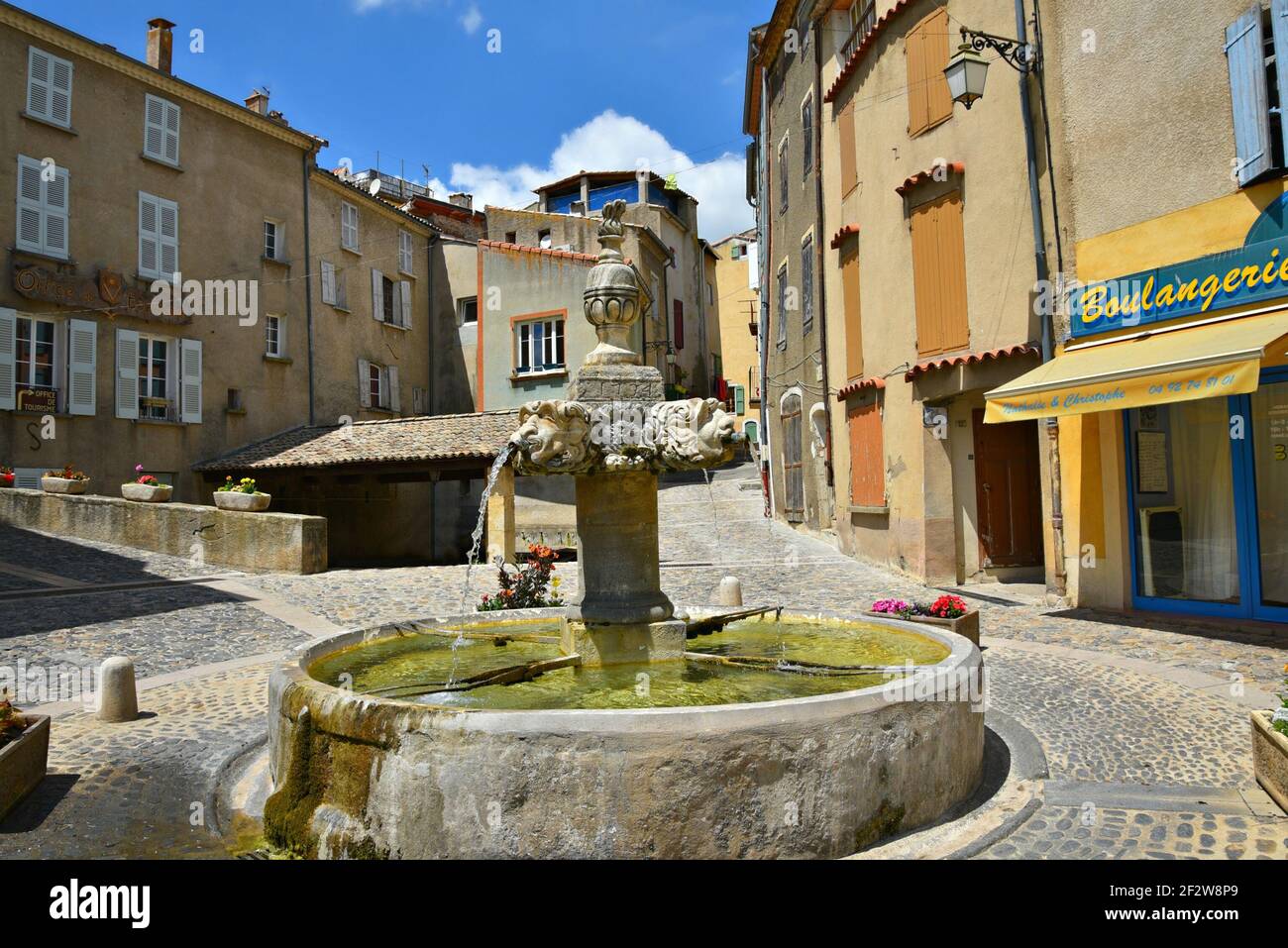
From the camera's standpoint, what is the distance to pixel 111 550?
621 inches

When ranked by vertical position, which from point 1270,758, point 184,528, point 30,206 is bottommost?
point 1270,758

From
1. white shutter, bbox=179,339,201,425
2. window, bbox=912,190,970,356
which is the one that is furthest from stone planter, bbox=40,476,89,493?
window, bbox=912,190,970,356

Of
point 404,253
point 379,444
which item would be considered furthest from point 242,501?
point 404,253

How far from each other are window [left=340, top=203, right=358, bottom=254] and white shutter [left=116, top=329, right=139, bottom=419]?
772 cm

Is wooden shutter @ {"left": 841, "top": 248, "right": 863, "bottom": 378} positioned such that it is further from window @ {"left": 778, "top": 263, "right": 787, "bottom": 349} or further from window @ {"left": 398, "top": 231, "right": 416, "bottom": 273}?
window @ {"left": 398, "top": 231, "right": 416, "bottom": 273}

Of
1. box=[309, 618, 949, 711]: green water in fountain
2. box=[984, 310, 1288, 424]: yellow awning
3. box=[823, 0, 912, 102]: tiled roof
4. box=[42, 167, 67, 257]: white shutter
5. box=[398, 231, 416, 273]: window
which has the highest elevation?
box=[398, 231, 416, 273]: window

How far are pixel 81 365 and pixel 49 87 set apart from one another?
5.68 m

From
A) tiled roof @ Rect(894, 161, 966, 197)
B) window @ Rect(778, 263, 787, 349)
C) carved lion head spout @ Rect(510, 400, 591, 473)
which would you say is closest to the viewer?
carved lion head spout @ Rect(510, 400, 591, 473)

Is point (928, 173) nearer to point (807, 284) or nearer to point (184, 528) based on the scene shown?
point (807, 284)

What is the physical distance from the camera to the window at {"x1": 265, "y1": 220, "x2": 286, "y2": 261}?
23219 millimetres

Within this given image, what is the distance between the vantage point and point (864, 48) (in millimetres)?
15305

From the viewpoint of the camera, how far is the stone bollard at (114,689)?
6.82m
